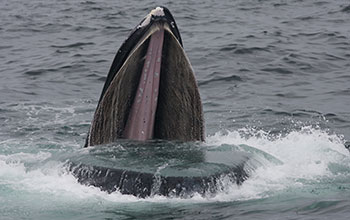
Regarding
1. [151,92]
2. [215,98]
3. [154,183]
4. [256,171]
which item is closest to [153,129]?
[151,92]

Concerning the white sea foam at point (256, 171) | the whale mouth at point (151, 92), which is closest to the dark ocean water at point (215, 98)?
the white sea foam at point (256, 171)

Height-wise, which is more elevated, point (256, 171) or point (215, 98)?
point (256, 171)

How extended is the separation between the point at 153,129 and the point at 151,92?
473mm

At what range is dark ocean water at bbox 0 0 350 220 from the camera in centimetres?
796

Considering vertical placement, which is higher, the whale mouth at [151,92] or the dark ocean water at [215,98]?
the whale mouth at [151,92]

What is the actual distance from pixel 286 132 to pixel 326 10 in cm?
1415

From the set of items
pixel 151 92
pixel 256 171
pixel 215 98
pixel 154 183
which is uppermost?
pixel 151 92

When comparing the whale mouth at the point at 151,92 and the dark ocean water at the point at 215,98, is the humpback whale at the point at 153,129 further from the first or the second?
the dark ocean water at the point at 215,98

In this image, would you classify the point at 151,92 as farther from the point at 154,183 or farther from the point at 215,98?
the point at 215,98

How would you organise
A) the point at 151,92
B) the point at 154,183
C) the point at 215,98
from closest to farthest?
the point at 154,183, the point at 151,92, the point at 215,98

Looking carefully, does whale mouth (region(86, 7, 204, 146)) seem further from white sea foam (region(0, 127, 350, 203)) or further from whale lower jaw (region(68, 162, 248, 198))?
whale lower jaw (region(68, 162, 248, 198))

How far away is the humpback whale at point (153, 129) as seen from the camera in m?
7.94

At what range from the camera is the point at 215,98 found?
15.4 m

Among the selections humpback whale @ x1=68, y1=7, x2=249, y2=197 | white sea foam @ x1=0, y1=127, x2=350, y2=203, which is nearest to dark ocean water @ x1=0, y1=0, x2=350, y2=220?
white sea foam @ x1=0, y1=127, x2=350, y2=203
